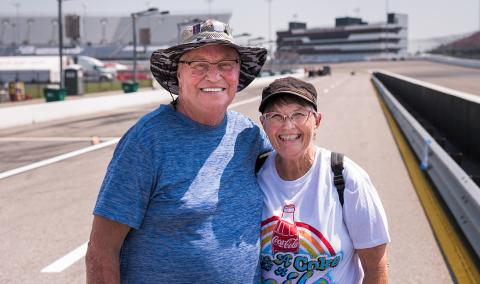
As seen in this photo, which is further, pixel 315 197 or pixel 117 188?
pixel 315 197

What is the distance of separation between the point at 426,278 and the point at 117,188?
11.8ft

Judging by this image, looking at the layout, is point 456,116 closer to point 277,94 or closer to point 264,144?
point 264,144

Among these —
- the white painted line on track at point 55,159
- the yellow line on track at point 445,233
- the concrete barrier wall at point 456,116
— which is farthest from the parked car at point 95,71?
the yellow line on track at point 445,233

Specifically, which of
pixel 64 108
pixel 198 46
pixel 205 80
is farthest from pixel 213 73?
pixel 64 108

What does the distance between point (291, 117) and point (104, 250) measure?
1.05 meters

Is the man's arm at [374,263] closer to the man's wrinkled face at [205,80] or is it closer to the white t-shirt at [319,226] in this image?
the white t-shirt at [319,226]

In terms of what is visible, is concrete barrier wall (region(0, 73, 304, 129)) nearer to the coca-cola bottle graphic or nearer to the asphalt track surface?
the asphalt track surface

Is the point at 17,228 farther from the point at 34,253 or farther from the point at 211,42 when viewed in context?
the point at 211,42

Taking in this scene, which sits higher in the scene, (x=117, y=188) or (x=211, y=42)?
(x=211, y=42)

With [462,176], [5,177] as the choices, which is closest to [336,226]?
[462,176]

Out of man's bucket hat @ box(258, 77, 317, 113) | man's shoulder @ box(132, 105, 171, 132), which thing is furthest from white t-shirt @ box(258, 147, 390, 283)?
man's shoulder @ box(132, 105, 171, 132)

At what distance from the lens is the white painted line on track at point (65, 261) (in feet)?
17.5

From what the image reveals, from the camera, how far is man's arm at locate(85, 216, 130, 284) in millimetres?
2340

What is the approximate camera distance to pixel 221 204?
2.50 m
